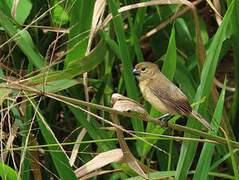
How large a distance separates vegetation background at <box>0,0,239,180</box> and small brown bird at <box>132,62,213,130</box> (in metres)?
0.10

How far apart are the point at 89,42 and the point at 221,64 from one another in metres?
1.76

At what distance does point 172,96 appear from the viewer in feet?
8.43

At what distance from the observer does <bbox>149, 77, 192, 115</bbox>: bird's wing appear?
7.94 ft

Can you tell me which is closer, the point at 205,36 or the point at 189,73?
the point at 189,73

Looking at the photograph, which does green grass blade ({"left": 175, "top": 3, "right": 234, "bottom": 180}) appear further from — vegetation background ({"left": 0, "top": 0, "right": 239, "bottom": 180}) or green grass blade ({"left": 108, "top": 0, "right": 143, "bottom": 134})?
green grass blade ({"left": 108, "top": 0, "right": 143, "bottom": 134})

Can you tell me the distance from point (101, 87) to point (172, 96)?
0.54m

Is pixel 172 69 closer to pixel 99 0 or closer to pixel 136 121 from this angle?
pixel 136 121

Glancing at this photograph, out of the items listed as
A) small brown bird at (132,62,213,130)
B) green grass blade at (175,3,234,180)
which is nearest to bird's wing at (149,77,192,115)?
small brown bird at (132,62,213,130)

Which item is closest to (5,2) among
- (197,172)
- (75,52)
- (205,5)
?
(75,52)

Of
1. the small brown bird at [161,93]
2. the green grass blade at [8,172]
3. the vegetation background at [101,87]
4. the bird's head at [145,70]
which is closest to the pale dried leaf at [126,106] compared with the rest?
the vegetation background at [101,87]

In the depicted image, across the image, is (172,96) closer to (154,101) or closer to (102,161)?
(154,101)

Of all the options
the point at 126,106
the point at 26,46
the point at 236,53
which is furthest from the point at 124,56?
the point at 236,53

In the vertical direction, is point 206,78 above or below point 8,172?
above

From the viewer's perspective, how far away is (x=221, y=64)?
3811mm
